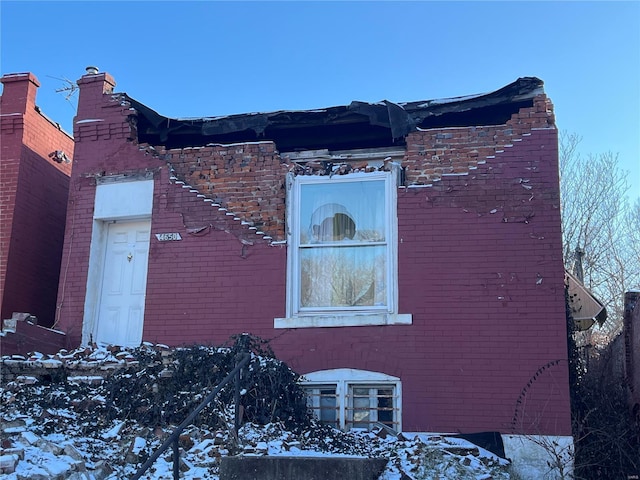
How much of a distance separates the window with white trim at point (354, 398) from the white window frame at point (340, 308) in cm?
64

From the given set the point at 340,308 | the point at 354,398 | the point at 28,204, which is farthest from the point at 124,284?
the point at 354,398

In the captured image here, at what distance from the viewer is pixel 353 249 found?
910 cm

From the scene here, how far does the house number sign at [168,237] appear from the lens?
9.65m

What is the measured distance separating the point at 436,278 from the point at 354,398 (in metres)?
1.75

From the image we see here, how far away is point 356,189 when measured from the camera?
926 centimetres

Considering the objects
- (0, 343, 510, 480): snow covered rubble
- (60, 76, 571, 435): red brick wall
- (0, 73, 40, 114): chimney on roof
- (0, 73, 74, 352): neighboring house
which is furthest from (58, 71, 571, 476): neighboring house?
(0, 73, 40, 114): chimney on roof

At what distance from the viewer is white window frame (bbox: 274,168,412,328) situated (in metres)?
8.70

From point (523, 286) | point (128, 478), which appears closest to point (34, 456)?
point (128, 478)

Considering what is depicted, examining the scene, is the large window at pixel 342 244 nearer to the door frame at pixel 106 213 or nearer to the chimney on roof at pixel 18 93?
the door frame at pixel 106 213

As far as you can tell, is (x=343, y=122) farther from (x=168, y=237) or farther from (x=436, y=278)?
(x=168, y=237)

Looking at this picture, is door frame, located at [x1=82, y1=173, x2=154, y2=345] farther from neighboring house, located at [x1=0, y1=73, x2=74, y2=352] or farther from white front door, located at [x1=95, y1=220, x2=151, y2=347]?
neighboring house, located at [x1=0, y1=73, x2=74, y2=352]

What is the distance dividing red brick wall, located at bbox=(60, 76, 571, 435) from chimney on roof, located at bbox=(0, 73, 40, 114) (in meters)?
2.95

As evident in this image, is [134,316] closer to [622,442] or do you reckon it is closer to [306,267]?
[306,267]

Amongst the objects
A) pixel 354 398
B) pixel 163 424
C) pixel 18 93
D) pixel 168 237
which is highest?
pixel 18 93
